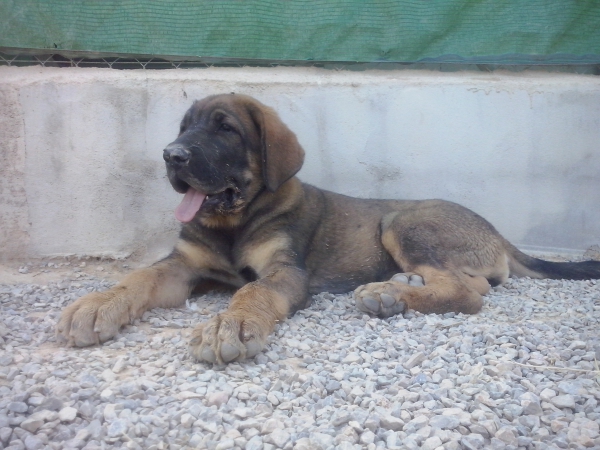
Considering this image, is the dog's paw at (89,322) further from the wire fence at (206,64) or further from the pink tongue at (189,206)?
the wire fence at (206,64)

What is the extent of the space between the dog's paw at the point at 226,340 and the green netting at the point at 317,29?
2948 millimetres

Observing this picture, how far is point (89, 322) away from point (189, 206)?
1.09m

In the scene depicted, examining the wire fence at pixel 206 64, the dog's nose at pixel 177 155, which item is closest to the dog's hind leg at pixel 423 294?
the dog's nose at pixel 177 155

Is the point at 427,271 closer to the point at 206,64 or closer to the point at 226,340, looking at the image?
the point at 226,340

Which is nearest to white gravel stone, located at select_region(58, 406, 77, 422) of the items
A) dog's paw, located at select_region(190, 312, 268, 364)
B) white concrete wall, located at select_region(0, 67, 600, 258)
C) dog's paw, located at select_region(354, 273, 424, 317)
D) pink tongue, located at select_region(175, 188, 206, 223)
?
dog's paw, located at select_region(190, 312, 268, 364)

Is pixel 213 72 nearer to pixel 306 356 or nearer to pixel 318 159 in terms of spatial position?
pixel 318 159

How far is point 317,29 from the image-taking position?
523 cm

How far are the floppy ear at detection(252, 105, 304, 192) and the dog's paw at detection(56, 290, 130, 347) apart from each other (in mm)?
1372

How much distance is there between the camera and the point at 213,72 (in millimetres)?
5254

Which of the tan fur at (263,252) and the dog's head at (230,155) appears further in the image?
the tan fur at (263,252)

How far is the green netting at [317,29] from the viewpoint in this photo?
196 inches

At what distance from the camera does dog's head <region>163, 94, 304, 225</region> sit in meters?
3.91

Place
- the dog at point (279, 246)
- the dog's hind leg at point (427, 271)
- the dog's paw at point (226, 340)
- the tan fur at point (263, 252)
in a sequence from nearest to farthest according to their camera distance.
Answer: the dog's paw at point (226, 340) < the dog at point (279, 246) < the dog's hind leg at point (427, 271) < the tan fur at point (263, 252)

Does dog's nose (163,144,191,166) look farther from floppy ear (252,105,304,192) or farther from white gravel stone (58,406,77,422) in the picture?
white gravel stone (58,406,77,422)
